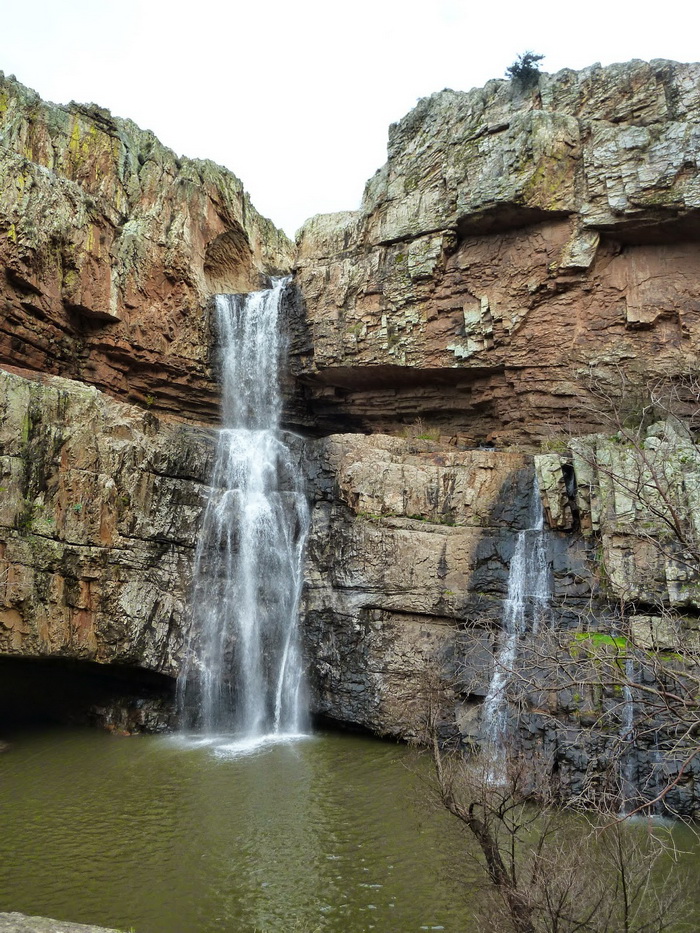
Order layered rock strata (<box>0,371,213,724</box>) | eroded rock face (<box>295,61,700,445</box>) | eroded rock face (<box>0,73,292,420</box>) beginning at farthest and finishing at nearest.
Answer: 1. eroded rock face (<box>0,73,292,420</box>)
2. eroded rock face (<box>295,61,700,445</box>)
3. layered rock strata (<box>0,371,213,724</box>)

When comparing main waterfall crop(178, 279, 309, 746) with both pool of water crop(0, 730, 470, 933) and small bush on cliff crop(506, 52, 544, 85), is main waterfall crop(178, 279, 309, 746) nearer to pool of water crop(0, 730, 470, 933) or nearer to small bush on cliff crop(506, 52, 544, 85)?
pool of water crop(0, 730, 470, 933)

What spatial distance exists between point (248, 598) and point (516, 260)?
13731 millimetres

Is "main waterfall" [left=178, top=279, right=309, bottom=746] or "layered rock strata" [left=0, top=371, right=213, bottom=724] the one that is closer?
"layered rock strata" [left=0, top=371, right=213, bottom=724]

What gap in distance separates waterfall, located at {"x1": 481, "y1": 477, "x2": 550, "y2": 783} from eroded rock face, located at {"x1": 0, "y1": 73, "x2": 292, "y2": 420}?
13003 mm

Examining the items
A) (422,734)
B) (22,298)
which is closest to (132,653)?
(422,734)

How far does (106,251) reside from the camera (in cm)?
2272

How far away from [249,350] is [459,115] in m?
11.0

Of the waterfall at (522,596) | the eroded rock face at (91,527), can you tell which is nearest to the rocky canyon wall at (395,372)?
the eroded rock face at (91,527)

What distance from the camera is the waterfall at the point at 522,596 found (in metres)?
16.0

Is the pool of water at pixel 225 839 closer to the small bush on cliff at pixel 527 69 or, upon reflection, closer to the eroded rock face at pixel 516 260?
the eroded rock face at pixel 516 260

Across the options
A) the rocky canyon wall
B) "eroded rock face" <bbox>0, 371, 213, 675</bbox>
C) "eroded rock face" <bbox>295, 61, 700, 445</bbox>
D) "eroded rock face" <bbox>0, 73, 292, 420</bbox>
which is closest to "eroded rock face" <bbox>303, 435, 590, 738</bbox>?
the rocky canyon wall

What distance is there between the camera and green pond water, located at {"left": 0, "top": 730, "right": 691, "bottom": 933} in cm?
997

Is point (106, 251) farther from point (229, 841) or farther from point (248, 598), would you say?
point (229, 841)

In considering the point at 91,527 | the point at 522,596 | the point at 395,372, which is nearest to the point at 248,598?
the point at 91,527
